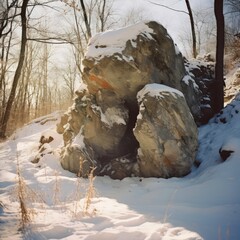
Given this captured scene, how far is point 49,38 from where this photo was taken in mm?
11742

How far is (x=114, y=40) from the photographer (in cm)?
754

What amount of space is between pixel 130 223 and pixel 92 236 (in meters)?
0.76

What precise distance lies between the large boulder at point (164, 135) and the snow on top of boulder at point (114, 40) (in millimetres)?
1703

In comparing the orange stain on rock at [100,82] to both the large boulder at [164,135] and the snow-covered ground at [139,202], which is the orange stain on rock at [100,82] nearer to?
the large boulder at [164,135]

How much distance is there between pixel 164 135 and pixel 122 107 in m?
1.78

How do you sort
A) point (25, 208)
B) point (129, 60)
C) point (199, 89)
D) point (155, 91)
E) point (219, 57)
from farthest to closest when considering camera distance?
point (199, 89) → point (219, 57) → point (129, 60) → point (155, 91) → point (25, 208)

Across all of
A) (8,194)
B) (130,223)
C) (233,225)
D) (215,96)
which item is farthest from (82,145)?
(215,96)

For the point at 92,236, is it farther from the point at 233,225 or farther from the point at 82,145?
the point at 82,145

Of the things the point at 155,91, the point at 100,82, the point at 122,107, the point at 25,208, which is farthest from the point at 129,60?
the point at 25,208

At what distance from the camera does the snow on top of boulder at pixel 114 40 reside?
7.38 metres

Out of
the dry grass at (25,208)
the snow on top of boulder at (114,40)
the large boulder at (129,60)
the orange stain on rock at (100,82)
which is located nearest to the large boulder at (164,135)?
the large boulder at (129,60)

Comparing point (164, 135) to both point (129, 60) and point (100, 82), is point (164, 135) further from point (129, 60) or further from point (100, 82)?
point (100, 82)

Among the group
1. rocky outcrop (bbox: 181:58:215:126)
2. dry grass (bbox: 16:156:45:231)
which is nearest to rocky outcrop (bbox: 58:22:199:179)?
rocky outcrop (bbox: 181:58:215:126)

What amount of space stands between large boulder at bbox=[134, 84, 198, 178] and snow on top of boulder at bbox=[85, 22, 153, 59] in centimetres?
170
